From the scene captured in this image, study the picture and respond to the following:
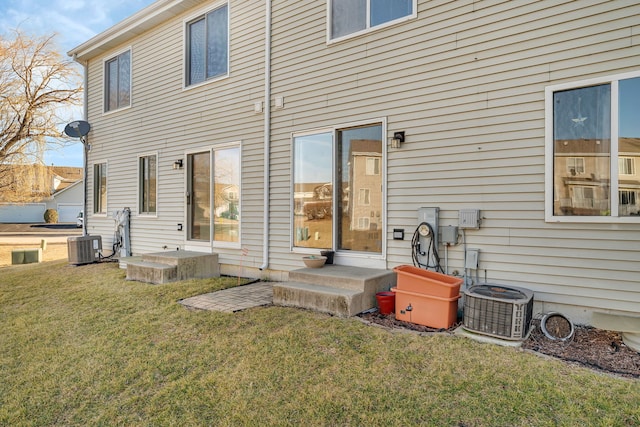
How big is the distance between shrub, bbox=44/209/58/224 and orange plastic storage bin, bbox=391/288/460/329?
119 ft

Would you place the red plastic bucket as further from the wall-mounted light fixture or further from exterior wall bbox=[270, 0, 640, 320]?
the wall-mounted light fixture

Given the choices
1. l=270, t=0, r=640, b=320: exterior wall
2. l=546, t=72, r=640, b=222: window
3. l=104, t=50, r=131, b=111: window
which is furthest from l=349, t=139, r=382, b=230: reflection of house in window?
l=104, t=50, r=131, b=111: window

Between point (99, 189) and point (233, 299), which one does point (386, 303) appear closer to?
point (233, 299)

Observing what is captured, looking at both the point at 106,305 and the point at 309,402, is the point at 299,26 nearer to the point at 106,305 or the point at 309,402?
the point at 106,305

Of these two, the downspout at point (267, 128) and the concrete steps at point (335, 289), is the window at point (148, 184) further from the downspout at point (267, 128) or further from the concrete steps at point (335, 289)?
the concrete steps at point (335, 289)

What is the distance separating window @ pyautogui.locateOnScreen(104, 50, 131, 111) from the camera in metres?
9.32

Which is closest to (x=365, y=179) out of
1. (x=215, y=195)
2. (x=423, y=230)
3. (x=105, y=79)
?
(x=423, y=230)

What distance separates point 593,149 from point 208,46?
22.1ft

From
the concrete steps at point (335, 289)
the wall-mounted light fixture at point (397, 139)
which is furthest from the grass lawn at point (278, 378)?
the wall-mounted light fixture at point (397, 139)

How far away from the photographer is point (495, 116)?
4203 mm

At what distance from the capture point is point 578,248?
3.75 metres

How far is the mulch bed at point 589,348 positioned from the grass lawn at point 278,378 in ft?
0.72

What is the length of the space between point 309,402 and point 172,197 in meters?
6.42

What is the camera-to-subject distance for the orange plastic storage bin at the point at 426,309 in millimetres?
3848
